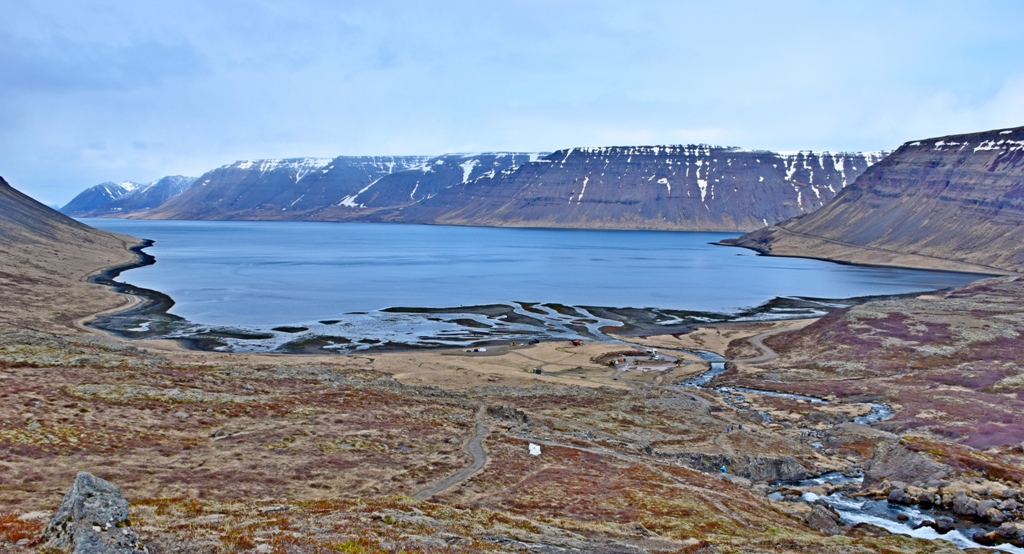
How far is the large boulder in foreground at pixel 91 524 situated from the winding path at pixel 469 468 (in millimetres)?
10886

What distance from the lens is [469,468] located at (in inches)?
1173

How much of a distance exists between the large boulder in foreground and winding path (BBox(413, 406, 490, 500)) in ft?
35.7

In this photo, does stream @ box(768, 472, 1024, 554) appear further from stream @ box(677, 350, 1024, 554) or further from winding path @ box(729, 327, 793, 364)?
winding path @ box(729, 327, 793, 364)

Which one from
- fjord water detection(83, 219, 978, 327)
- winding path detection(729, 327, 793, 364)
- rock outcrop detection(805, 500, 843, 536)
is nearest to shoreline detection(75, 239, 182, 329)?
fjord water detection(83, 219, 978, 327)

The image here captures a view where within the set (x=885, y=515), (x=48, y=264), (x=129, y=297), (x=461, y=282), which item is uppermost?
(x=48, y=264)

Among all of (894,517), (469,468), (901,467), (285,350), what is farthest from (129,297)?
(894,517)

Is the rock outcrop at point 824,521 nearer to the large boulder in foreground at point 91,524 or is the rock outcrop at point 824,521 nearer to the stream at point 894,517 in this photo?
the stream at point 894,517

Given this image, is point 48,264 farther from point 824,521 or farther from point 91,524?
point 824,521

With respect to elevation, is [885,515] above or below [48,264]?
below

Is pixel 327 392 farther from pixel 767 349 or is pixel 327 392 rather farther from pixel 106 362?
pixel 767 349

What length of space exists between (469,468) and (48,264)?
372 ft

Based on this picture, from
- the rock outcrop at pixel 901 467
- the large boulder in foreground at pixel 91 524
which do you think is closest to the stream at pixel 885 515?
the rock outcrop at pixel 901 467

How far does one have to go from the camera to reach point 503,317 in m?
93.3

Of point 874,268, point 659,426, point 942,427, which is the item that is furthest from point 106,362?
point 874,268
